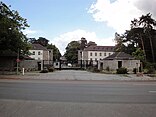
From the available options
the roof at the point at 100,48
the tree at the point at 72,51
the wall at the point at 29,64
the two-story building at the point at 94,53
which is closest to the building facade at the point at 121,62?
the wall at the point at 29,64

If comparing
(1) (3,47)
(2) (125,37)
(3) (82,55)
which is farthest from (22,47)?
(3) (82,55)

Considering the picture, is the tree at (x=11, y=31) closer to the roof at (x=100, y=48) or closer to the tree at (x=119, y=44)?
the tree at (x=119, y=44)

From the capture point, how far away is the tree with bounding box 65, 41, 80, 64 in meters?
145

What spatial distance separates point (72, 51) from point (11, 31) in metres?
108

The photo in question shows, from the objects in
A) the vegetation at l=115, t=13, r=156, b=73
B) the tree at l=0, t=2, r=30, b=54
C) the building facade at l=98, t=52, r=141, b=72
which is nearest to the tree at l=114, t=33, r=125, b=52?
the vegetation at l=115, t=13, r=156, b=73

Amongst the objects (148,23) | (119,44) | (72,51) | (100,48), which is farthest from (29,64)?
(72,51)

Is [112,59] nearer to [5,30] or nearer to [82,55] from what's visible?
[5,30]

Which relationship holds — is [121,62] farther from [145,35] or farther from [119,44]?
[119,44]

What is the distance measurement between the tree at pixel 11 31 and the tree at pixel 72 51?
10129 cm

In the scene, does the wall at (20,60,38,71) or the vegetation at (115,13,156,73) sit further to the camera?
the vegetation at (115,13,156,73)

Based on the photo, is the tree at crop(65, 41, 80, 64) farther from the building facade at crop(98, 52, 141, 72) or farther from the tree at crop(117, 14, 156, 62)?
the building facade at crop(98, 52, 141, 72)

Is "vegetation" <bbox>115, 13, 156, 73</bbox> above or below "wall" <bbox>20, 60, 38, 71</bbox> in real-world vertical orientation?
above

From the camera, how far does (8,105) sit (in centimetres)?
1117

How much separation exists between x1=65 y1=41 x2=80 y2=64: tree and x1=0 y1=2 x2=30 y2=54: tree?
10129 centimetres
